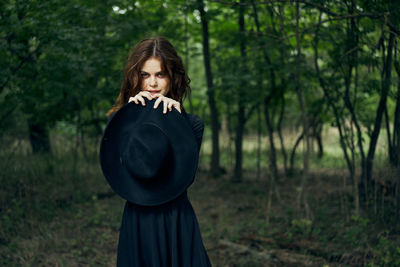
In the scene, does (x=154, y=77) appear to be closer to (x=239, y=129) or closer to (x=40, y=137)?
(x=239, y=129)

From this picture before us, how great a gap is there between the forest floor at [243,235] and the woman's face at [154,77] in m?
2.41

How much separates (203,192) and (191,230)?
5020 millimetres

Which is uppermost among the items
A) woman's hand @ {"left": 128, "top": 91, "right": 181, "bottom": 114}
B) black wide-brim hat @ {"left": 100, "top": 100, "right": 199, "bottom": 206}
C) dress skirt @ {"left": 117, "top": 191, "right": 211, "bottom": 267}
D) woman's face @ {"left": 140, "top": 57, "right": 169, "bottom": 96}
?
woman's face @ {"left": 140, "top": 57, "right": 169, "bottom": 96}

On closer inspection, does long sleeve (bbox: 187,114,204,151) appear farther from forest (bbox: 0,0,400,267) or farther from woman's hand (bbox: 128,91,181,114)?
forest (bbox: 0,0,400,267)

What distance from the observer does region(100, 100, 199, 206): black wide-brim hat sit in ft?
5.86

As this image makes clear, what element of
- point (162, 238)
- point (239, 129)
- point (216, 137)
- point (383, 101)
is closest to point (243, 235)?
point (383, 101)

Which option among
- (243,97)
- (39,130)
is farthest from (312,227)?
(39,130)

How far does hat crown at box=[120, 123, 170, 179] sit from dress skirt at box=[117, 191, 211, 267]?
0.27 metres

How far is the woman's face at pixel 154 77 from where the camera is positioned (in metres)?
2.06

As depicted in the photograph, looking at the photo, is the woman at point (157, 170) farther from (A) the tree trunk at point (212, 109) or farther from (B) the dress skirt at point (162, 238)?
(A) the tree trunk at point (212, 109)

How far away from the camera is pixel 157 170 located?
1793 mm

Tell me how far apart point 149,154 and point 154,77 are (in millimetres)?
507

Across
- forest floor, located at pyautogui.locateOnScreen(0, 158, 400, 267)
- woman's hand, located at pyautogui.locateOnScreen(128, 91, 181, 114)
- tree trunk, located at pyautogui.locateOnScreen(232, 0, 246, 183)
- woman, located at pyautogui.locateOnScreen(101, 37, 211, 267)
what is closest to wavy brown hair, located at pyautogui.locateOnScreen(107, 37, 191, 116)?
woman, located at pyautogui.locateOnScreen(101, 37, 211, 267)

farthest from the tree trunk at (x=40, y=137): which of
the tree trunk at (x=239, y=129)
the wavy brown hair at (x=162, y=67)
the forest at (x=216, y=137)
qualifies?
the wavy brown hair at (x=162, y=67)
